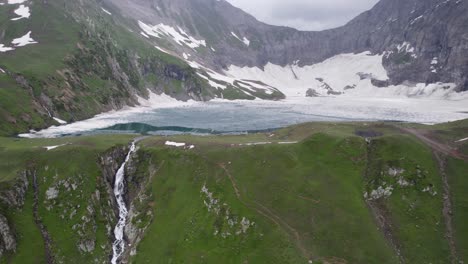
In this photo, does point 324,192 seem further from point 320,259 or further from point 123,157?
point 123,157

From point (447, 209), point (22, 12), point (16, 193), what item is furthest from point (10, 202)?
point (22, 12)

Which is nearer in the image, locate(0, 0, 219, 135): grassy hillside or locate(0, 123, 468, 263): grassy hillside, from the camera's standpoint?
locate(0, 123, 468, 263): grassy hillside

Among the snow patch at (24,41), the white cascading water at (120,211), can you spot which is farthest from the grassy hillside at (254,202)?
the snow patch at (24,41)

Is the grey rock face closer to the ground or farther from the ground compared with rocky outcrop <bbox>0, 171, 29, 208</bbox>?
closer to the ground

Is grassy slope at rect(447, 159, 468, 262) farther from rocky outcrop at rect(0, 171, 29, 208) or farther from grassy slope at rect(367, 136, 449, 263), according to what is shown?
rocky outcrop at rect(0, 171, 29, 208)

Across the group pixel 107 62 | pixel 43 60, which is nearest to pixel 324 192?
pixel 43 60

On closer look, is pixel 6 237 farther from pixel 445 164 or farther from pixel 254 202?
pixel 445 164

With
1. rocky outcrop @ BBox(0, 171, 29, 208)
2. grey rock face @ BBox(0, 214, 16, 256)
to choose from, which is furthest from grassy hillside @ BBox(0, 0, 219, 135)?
grey rock face @ BBox(0, 214, 16, 256)
